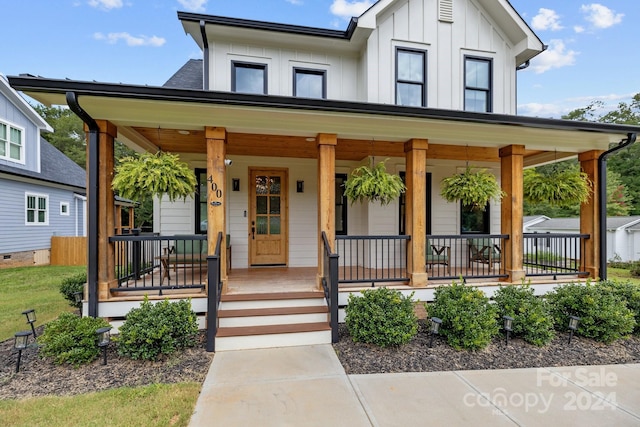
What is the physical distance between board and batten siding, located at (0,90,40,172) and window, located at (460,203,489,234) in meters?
15.8

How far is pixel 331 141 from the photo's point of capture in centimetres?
493

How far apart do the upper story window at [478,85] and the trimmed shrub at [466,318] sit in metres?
4.83

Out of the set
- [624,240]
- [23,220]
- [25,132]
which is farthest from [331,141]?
[624,240]

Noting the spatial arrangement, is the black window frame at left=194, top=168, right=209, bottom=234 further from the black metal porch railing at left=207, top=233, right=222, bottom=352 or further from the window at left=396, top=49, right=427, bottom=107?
the window at left=396, top=49, right=427, bottom=107

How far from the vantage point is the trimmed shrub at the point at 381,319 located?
12.8 ft

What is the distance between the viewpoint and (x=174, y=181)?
14.0 ft

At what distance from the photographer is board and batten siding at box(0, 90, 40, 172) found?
11.4 m

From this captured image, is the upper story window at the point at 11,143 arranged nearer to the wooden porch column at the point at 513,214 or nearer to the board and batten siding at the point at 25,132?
the board and batten siding at the point at 25,132

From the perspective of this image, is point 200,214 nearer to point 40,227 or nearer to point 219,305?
point 219,305

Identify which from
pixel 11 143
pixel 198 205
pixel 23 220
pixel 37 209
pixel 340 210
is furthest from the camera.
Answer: pixel 37 209

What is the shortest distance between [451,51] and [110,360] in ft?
27.8

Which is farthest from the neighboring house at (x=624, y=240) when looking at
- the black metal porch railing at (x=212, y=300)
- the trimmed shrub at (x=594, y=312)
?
the black metal porch railing at (x=212, y=300)

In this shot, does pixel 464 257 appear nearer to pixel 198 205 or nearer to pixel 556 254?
pixel 556 254

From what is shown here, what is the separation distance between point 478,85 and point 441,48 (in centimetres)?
127
